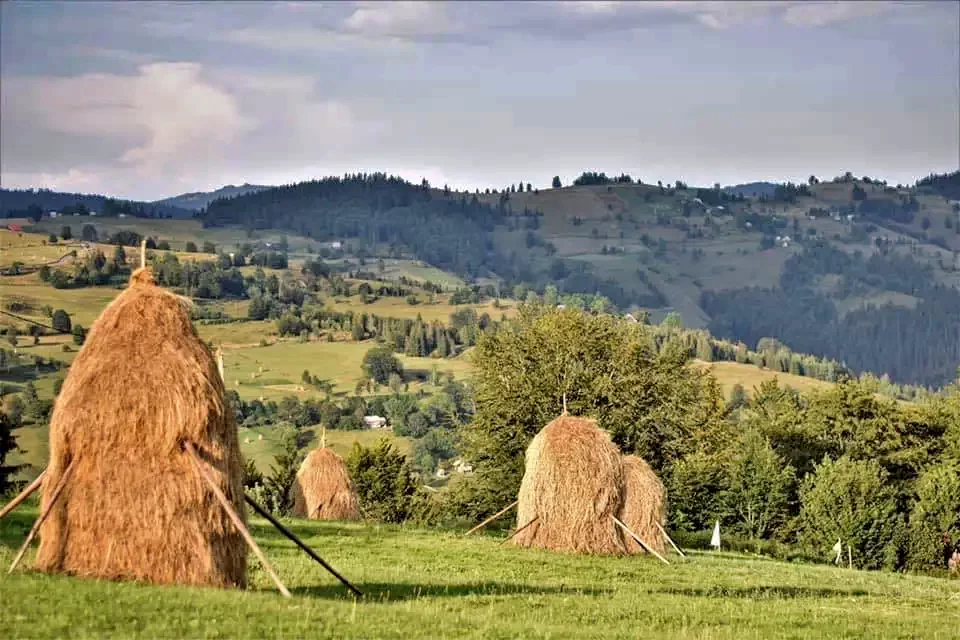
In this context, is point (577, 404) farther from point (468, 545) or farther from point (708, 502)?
point (468, 545)

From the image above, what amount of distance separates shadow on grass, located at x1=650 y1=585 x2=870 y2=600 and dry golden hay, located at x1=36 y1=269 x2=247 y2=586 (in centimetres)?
1238

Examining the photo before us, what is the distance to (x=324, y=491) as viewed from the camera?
2057 inches

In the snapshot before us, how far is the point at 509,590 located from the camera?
87.0 feet

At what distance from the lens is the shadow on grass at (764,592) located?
2972 cm

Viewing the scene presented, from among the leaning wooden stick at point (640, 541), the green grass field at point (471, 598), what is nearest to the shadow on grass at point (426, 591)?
the green grass field at point (471, 598)

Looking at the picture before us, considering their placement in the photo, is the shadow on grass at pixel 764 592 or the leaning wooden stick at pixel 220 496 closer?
the leaning wooden stick at pixel 220 496

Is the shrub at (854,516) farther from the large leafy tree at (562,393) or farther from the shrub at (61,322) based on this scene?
the shrub at (61,322)

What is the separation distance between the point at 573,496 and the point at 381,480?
47.5 metres

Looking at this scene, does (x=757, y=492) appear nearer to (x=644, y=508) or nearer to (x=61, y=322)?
(x=644, y=508)

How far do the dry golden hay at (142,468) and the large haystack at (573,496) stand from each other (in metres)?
17.9

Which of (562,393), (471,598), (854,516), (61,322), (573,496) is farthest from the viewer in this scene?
(61,322)

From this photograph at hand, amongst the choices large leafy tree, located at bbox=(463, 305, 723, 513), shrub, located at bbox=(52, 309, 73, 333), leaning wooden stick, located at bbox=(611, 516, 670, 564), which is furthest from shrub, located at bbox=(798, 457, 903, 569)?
shrub, located at bbox=(52, 309, 73, 333)

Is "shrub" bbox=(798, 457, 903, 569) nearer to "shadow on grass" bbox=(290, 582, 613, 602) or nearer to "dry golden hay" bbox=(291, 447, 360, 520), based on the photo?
"dry golden hay" bbox=(291, 447, 360, 520)

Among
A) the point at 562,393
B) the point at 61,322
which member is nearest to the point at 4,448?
the point at 562,393
